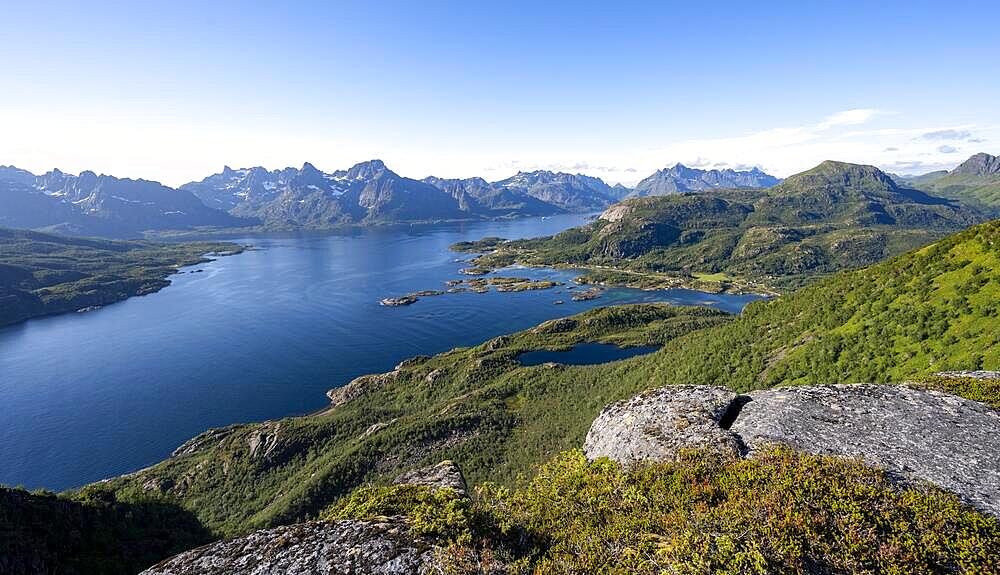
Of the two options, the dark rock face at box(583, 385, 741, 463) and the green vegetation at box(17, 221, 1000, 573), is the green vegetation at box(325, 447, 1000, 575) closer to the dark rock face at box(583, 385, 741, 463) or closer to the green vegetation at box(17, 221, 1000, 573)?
the green vegetation at box(17, 221, 1000, 573)

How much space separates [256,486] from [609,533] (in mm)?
89594

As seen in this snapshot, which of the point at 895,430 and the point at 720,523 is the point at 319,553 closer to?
the point at 720,523

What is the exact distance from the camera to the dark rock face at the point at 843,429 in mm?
18188

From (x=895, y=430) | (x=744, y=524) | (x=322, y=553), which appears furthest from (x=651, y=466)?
(x=322, y=553)

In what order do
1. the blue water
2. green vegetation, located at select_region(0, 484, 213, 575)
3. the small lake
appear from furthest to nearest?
the small lake
the blue water
green vegetation, located at select_region(0, 484, 213, 575)

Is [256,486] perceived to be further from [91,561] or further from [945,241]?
[945,241]

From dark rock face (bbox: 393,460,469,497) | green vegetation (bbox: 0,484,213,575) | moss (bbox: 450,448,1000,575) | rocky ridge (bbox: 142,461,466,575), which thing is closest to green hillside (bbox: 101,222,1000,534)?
moss (bbox: 450,448,1000,575)

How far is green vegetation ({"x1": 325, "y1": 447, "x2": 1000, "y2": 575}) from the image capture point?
483 inches

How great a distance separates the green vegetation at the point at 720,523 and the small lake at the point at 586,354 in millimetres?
111725

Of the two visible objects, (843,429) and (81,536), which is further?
(81,536)

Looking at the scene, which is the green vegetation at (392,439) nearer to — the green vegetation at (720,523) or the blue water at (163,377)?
the blue water at (163,377)

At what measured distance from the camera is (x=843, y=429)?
70.9 ft

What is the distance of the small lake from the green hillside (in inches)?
241

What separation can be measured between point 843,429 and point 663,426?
8771 mm
